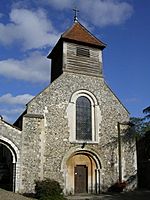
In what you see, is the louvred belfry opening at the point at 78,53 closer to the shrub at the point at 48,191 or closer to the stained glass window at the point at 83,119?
the stained glass window at the point at 83,119

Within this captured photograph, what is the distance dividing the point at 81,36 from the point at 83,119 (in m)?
7.41

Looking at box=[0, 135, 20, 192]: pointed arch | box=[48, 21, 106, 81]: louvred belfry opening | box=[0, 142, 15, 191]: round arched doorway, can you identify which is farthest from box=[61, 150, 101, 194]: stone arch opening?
box=[48, 21, 106, 81]: louvred belfry opening

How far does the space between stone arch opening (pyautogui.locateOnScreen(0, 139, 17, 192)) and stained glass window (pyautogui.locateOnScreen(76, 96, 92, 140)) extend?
16.4 ft

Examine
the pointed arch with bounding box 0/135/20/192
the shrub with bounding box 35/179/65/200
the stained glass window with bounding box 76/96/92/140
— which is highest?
the stained glass window with bounding box 76/96/92/140

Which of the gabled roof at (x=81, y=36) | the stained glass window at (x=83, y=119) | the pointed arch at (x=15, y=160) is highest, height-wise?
the gabled roof at (x=81, y=36)

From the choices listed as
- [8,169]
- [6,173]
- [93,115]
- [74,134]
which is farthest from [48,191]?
[8,169]

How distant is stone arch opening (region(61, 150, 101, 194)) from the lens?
68.7ft

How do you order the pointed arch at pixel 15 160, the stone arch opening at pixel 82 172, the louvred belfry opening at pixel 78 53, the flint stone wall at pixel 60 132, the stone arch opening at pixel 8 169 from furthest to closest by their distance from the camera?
the louvred belfry opening at pixel 78 53
the stone arch opening at pixel 82 172
the flint stone wall at pixel 60 132
the stone arch opening at pixel 8 169
the pointed arch at pixel 15 160

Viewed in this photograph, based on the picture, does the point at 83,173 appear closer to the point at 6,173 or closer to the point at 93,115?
the point at 93,115

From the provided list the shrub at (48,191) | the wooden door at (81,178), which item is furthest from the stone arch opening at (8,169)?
the wooden door at (81,178)

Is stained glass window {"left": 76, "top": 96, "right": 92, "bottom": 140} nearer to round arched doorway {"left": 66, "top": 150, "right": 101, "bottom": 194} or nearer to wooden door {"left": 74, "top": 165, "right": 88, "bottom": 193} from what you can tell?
round arched doorway {"left": 66, "top": 150, "right": 101, "bottom": 194}

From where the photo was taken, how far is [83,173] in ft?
71.1

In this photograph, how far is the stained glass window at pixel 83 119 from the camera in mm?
21938

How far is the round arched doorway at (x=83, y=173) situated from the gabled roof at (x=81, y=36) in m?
9.10
